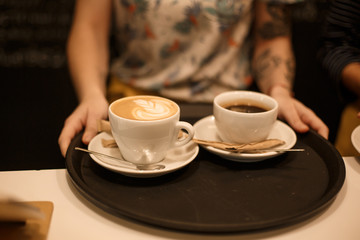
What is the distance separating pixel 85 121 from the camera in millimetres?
1062

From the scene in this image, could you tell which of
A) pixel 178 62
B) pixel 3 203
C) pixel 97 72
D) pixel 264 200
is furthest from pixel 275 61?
pixel 3 203

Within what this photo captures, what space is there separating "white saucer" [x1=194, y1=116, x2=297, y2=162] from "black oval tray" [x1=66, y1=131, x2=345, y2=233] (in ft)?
0.08

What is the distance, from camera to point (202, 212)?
2.28 ft

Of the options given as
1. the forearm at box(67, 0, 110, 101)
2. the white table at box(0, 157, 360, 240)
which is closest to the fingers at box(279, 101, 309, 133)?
the white table at box(0, 157, 360, 240)

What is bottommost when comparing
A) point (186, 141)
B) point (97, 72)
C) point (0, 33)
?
point (0, 33)

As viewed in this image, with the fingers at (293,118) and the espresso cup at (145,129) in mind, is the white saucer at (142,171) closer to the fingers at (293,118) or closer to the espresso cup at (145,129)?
the espresso cup at (145,129)

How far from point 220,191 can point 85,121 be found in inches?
19.4

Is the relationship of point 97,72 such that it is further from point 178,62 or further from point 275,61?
point 275,61

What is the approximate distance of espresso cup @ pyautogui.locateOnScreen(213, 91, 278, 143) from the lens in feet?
2.89

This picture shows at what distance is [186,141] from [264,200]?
0.23 metres

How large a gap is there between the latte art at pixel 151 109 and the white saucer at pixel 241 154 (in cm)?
14

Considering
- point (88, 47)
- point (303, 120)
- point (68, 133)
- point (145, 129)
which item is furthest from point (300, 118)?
point (88, 47)

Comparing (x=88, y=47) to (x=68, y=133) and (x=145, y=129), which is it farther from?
(x=145, y=129)

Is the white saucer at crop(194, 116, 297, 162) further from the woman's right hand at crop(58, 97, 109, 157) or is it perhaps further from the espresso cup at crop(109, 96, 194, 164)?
the woman's right hand at crop(58, 97, 109, 157)
